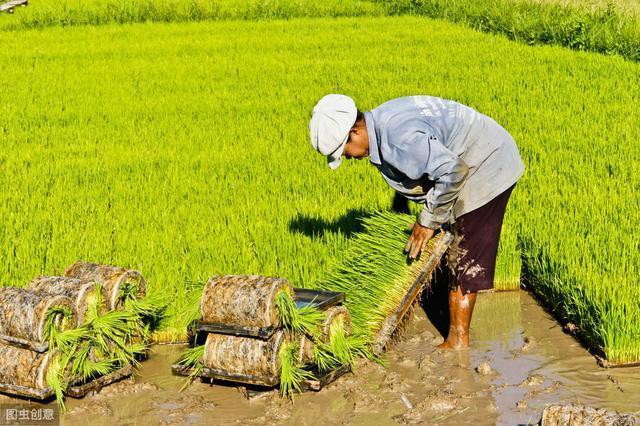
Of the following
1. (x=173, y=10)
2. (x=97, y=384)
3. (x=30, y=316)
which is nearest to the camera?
(x=30, y=316)

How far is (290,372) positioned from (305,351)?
20 centimetres

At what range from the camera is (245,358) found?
3.91m

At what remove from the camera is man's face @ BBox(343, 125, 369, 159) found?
4000 millimetres

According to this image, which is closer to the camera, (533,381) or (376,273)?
(533,381)

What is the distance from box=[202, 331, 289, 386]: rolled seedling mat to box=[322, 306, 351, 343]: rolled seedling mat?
218 mm

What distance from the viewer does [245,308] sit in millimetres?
3863

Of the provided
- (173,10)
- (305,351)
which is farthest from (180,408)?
(173,10)

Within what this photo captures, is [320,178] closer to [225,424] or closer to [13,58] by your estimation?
[225,424]

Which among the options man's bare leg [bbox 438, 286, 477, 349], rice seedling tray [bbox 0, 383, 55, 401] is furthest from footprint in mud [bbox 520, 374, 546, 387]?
rice seedling tray [bbox 0, 383, 55, 401]

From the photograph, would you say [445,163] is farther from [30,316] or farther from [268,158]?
[268,158]

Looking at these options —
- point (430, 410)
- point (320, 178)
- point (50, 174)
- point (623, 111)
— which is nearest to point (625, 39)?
point (623, 111)

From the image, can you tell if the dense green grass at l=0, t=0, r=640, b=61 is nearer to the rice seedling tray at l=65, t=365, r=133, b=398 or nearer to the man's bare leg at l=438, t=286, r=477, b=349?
the man's bare leg at l=438, t=286, r=477, b=349

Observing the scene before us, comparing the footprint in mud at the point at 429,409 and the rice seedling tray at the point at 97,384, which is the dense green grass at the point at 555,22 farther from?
the rice seedling tray at the point at 97,384

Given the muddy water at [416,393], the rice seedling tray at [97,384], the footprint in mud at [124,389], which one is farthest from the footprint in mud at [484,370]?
the rice seedling tray at [97,384]
